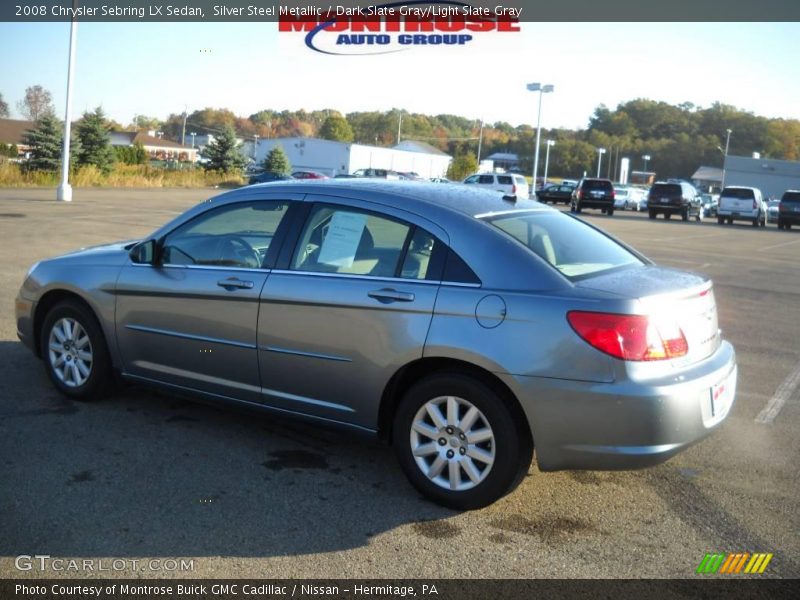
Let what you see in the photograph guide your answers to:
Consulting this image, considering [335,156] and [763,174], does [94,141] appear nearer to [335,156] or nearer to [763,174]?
[335,156]

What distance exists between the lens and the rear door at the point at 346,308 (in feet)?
14.5

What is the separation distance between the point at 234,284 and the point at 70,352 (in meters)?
1.62

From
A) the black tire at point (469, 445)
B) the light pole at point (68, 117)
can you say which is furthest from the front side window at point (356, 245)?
the light pole at point (68, 117)

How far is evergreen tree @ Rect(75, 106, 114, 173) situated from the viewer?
143 ft

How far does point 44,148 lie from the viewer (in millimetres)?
40406

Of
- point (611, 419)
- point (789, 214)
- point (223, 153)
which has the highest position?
point (223, 153)

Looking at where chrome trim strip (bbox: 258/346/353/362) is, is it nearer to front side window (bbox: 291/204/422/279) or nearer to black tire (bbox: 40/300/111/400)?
front side window (bbox: 291/204/422/279)

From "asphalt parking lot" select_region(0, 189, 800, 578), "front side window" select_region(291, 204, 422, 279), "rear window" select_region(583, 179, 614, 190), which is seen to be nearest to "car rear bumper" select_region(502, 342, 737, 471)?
"asphalt parking lot" select_region(0, 189, 800, 578)

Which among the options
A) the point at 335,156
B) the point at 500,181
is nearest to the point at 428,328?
the point at 500,181

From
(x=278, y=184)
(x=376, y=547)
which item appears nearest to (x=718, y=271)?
(x=278, y=184)

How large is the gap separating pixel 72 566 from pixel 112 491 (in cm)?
80

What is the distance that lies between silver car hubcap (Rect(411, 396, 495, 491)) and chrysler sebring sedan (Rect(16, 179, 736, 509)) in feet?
0.03

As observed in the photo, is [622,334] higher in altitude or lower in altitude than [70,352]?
higher

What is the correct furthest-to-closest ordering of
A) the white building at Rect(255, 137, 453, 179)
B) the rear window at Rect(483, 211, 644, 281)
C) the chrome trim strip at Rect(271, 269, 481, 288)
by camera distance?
the white building at Rect(255, 137, 453, 179) < the rear window at Rect(483, 211, 644, 281) < the chrome trim strip at Rect(271, 269, 481, 288)
